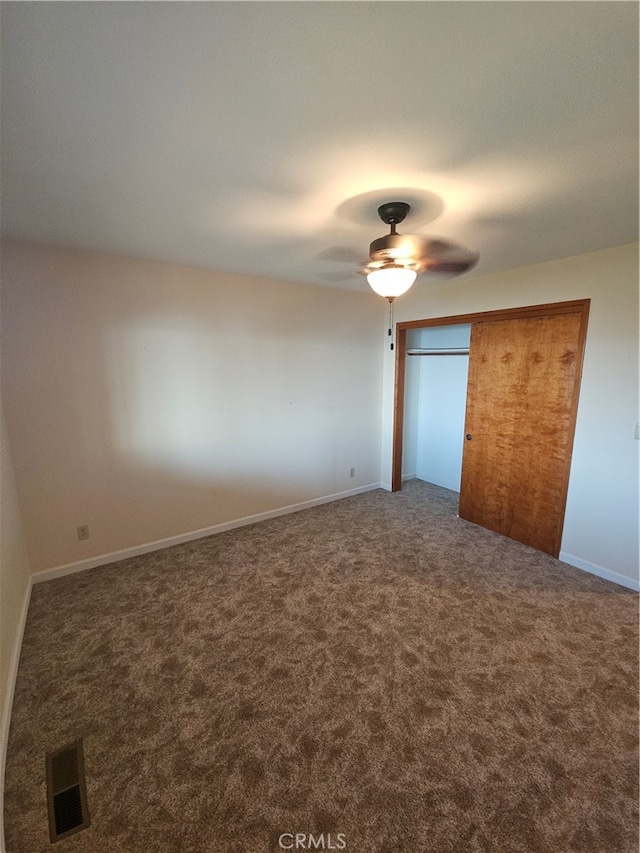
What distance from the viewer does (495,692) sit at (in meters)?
1.79

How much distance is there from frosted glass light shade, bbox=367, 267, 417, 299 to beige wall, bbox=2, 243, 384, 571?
71.1 inches

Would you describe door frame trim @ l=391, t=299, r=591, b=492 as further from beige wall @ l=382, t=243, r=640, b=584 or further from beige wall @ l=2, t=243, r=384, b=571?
beige wall @ l=2, t=243, r=384, b=571

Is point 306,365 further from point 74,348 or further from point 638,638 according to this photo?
point 638,638

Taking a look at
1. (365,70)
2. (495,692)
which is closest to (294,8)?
(365,70)

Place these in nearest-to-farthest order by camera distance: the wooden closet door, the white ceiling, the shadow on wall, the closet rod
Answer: the white ceiling → the shadow on wall → the wooden closet door → the closet rod

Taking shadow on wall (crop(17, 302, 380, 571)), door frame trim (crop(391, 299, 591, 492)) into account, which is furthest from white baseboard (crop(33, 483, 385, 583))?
door frame trim (crop(391, 299, 591, 492))

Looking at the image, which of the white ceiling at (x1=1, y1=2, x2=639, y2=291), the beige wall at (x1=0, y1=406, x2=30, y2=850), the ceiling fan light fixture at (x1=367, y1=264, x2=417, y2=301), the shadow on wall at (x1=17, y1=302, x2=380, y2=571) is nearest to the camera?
the white ceiling at (x1=1, y1=2, x2=639, y2=291)

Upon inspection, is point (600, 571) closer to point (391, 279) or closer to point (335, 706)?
point (335, 706)

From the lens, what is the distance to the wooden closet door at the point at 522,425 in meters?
2.92

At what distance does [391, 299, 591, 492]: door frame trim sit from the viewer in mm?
2768

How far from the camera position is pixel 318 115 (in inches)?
47.1

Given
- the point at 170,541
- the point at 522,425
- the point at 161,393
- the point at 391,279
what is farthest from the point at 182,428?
the point at 522,425

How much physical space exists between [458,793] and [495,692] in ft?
1.82

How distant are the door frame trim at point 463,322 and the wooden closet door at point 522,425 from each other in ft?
0.09
